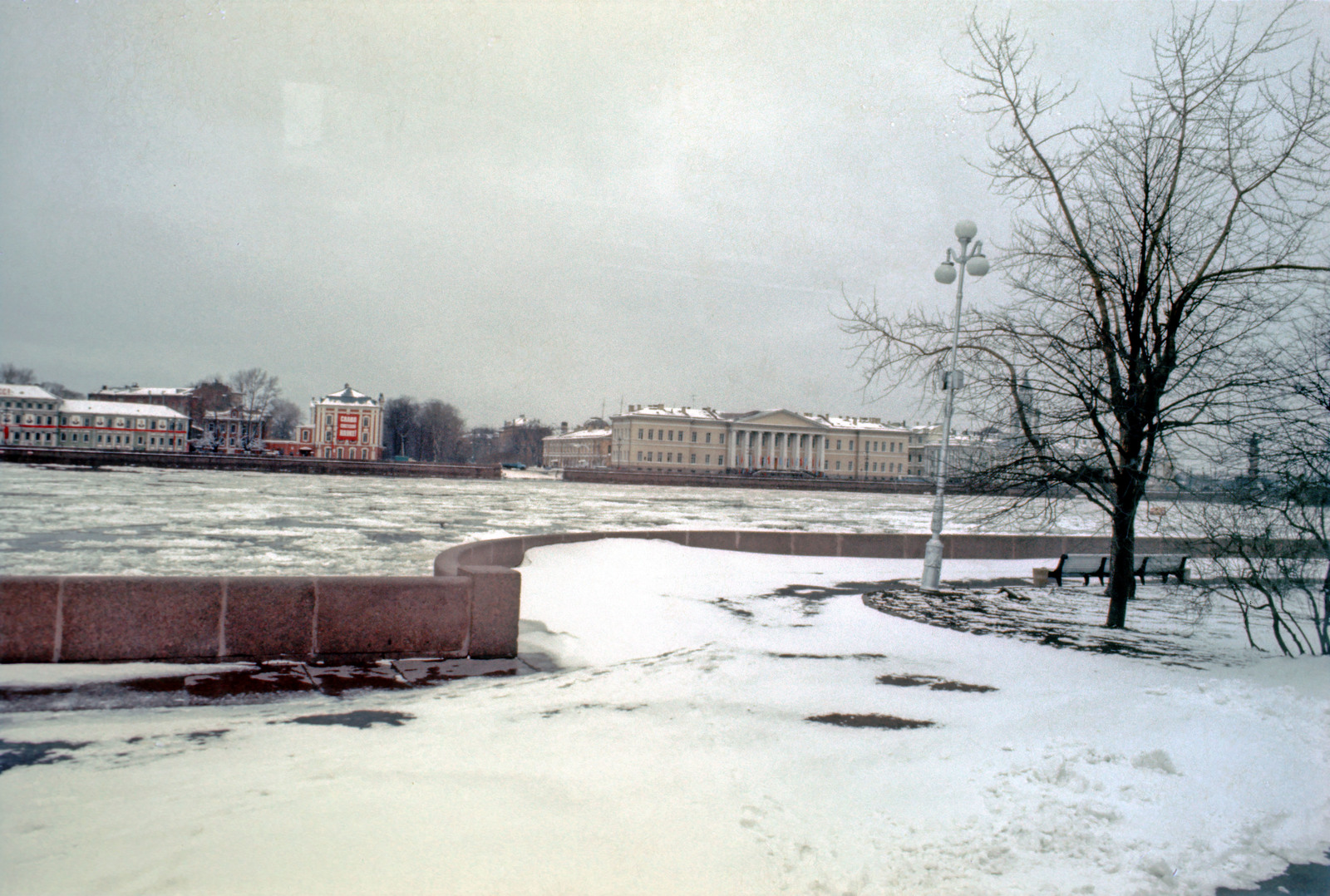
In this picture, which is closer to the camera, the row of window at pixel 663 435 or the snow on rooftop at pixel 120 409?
the snow on rooftop at pixel 120 409

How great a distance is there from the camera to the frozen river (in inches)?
552

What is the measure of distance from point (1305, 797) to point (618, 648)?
560cm

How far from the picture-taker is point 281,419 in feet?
199

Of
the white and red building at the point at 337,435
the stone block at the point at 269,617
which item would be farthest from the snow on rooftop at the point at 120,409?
the stone block at the point at 269,617

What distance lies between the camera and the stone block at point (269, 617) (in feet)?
23.6

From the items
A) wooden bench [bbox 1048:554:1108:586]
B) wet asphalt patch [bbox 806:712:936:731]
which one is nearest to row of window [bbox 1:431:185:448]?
wooden bench [bbox 1048:554:1108:586]

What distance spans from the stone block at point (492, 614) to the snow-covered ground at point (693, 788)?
0.79 meters

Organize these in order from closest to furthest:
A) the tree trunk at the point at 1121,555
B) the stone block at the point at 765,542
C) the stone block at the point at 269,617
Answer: the stone block at the point at 269,617 → the tree trunk at the point at 1121,555 → the stone block at the point at 765,542

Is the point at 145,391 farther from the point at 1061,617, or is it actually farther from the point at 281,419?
the point at 1061,617

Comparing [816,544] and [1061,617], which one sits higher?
[816,544]

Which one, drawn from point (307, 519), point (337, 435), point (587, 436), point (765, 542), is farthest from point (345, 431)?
point (765, 542)

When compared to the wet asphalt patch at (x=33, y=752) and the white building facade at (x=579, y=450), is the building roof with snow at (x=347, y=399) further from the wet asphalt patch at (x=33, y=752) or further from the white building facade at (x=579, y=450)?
the wet asphalt patch at (x=33, y=752)

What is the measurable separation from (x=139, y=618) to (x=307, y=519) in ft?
56.9

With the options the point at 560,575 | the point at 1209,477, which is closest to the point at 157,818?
the point at 560,575
